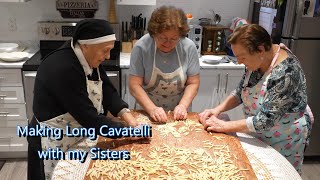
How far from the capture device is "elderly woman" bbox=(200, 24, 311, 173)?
144 centimetres

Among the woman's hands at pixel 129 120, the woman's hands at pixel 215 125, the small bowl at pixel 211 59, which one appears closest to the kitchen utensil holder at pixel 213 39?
the small bowl at pixel 211 59

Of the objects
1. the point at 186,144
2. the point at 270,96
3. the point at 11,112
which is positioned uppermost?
the point at 270,96

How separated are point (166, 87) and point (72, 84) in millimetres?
796

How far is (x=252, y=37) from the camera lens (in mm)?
1435

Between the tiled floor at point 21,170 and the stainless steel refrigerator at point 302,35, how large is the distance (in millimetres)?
685

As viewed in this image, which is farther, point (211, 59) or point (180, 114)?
point (211, 59)

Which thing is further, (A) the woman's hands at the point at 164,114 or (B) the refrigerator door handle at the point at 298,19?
(B) the refrigerator door handle at the point at 298,19

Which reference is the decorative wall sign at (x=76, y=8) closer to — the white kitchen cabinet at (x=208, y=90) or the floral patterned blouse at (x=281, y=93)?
the white kitchen cabinet at (x=208, y=90)

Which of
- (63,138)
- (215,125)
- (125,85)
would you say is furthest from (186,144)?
(125,85)

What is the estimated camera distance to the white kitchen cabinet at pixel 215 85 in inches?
114

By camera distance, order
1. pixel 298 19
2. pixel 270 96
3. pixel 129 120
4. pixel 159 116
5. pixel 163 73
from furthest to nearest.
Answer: pixel 298 19 → pixel 163 73 → pixel 159 116 → pixel 129 120 → pixel 270 96

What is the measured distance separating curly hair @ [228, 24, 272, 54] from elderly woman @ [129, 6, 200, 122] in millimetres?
436

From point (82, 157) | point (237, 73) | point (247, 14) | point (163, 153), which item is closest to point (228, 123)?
point (163, 153)

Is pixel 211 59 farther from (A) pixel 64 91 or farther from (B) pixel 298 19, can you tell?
(A) pixel 64 91
